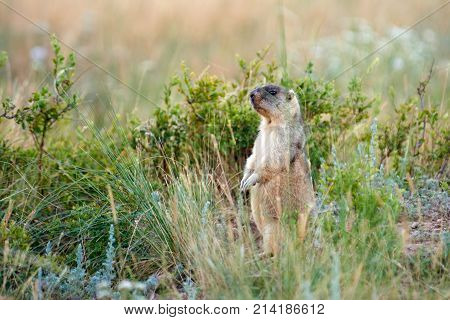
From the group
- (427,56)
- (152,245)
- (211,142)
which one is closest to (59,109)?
(211,142)

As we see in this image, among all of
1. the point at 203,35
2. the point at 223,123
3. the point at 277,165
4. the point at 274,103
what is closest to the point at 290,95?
the point at 274,103

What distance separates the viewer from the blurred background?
11.9 meters

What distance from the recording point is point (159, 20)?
1448 cm

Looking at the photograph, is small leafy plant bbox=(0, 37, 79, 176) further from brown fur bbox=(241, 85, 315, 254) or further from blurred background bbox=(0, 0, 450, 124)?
blurred background bbox=(0, 0, 450, 124)

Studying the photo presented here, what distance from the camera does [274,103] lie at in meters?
6.65

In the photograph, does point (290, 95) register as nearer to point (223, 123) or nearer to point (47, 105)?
point (223, 123)

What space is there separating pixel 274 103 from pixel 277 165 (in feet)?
1.71

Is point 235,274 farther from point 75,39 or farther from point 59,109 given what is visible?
point 75,39

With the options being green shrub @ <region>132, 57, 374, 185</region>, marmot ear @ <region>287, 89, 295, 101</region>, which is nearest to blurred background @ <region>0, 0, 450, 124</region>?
green shrub @ <region>132, 57, 374, 185</region>

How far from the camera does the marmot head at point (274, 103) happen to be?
6.59m

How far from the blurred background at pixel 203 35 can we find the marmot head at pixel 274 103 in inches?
176

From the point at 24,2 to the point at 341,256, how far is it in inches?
426

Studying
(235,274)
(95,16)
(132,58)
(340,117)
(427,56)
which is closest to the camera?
(235,274)

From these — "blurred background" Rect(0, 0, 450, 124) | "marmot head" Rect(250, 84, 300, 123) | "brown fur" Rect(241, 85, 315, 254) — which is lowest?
"brown fur" Rect(241, 85, 315, 254)
